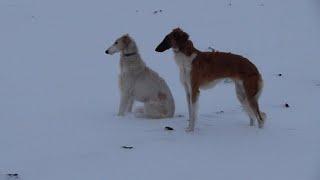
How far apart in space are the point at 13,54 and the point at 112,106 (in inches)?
216

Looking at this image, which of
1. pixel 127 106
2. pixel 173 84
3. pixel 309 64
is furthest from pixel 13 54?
pixel 309 64

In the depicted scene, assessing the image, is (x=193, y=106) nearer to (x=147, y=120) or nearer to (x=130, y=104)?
(x=147, y=120)

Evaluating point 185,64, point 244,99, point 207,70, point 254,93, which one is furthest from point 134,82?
point 254,93

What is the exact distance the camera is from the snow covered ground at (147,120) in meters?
6.41

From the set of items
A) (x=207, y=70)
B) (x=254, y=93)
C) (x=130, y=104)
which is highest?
(x=207, y=70)

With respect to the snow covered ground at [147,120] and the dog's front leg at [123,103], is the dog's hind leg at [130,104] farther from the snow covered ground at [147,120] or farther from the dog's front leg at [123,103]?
the snow covered ground at [147,120]

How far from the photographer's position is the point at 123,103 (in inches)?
362

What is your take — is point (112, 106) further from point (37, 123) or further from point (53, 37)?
point (53, 37)

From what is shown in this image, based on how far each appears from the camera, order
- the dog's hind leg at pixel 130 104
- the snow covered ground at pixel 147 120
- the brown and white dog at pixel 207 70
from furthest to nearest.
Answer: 1. the dog's hind leg at pixel 130 104
2. the brown and white dog at pixel 207 70
3. the snow covered ground at pixel 147 120

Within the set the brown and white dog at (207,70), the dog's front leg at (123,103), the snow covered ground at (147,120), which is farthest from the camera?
the dog's front leg at (123,103)

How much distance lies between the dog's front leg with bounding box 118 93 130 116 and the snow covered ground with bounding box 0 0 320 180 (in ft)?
0.75

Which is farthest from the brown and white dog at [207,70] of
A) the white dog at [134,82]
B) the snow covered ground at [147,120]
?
the white dog at [134,82]

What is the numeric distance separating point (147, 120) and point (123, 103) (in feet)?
2.12

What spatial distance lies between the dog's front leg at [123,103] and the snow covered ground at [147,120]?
0.75 feet
